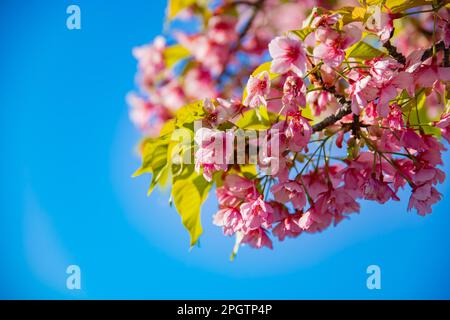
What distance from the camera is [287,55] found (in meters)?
0.89

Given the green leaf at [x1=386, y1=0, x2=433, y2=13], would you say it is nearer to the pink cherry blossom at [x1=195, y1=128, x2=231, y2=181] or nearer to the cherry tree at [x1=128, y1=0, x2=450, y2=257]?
the cherry tree at [x1=128, y1=0, x2=450, y2=257]

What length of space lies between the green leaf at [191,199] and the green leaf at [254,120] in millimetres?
184

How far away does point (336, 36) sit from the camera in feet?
2.90

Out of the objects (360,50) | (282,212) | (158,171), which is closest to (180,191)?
(158,171)

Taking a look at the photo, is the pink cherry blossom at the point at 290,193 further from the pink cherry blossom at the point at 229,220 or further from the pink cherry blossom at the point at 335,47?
the pink cherry blossom at the point at 335,47

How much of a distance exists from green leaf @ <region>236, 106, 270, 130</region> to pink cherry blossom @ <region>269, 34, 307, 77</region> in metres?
0.16

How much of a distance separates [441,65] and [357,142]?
21cm

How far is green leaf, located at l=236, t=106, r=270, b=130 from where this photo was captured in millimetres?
1059

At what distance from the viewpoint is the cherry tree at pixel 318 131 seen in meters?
0.90

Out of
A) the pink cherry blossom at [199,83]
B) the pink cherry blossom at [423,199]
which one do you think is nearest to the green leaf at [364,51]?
the pink cherry blossom at [423,199]

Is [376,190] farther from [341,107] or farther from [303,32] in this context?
[303,32]

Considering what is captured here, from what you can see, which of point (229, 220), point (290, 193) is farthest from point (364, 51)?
point (229, 220)

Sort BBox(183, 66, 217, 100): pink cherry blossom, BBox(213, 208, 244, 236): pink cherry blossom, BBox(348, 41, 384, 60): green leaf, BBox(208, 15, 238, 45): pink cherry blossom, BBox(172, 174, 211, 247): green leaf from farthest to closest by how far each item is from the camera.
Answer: BBox(183, 66, 217, 100): pink cherry blossom → BBox(208, 15, 238, 45): pink cherry blossom → BBox(172, 174, 211, 247): green leaf → BBox(213, 208, 244, 236): pink cherry blossom → BBox(348, 41, 384, 60): green leaf

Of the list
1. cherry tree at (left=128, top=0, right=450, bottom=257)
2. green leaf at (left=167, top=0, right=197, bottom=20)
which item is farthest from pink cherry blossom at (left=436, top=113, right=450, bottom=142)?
green leaf at (left=167, top=0, right=197, bottom=20)
